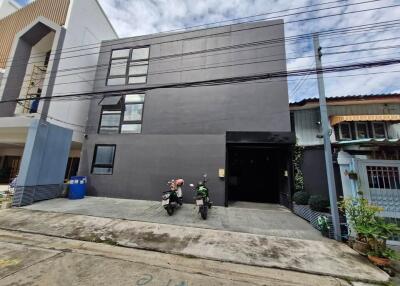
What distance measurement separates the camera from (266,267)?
11.3 feet

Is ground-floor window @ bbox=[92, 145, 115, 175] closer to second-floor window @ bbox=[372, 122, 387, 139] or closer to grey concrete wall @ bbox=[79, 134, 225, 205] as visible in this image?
grey concrete wall @ bbox=[79, 134, 225, 205]

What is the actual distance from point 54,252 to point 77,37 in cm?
1169

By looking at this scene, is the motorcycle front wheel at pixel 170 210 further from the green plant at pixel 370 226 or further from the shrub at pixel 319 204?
the green plant at pixel 370 226

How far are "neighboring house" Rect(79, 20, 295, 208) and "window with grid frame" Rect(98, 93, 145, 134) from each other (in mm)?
56

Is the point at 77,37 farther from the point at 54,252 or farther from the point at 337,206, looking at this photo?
the point at 337,206

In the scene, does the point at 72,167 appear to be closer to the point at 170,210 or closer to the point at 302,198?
the point at 170,210

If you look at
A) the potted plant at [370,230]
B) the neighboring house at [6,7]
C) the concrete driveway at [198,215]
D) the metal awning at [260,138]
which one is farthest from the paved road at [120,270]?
the neighboring house at [6,7]

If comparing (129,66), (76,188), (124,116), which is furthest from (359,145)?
(76,188)

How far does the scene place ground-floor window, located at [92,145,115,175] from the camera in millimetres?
9273

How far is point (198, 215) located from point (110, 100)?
25.2 ft

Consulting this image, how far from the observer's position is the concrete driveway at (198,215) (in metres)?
5.29

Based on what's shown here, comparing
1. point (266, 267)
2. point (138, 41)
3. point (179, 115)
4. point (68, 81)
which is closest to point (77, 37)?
point (68, 81)

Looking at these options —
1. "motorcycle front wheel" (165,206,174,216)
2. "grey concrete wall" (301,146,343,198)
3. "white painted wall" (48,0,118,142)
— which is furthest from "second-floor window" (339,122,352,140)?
"white painted wall" (48,0,118,142)

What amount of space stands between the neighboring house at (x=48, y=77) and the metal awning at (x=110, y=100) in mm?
1969
